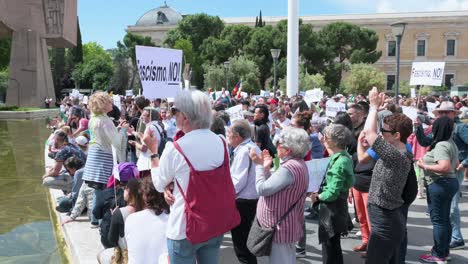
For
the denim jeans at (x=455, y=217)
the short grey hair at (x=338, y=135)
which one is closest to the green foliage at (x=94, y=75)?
the denim jeans at (x=455, y=217)

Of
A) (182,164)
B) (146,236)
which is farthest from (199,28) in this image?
(182,164)

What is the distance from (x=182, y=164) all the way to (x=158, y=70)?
2.56 metres

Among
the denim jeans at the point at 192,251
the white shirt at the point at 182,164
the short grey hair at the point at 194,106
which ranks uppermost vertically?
the short grey hair at the point at 194,106

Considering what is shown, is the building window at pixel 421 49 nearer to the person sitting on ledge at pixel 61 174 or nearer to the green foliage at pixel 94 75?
the green foliage at pixel 94 75

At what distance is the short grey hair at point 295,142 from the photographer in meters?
3.55

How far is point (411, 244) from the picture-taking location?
563cm

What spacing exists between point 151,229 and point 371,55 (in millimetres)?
64479

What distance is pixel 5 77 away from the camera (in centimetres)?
6072

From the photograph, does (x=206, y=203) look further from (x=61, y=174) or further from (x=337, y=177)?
(x=61, y=174)

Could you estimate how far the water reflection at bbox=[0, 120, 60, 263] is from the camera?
5.28 meters

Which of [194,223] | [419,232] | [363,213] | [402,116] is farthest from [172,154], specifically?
[419,232]

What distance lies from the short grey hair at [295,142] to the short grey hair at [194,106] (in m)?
0.86

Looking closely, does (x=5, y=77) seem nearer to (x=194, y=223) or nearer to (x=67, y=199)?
(x=67, y=199)

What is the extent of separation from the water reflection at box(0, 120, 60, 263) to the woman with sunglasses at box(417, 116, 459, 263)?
4.01 m
